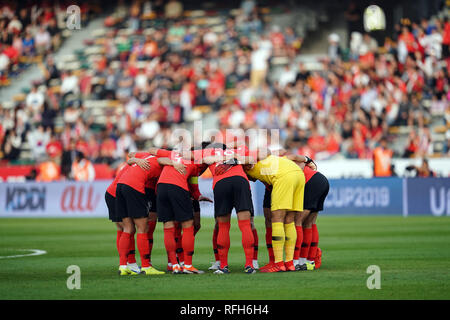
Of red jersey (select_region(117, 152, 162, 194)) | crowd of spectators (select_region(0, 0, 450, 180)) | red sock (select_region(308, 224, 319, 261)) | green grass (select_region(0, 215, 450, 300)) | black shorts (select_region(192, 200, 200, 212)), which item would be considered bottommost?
green grass (select_region(0, 215, 450, 300))

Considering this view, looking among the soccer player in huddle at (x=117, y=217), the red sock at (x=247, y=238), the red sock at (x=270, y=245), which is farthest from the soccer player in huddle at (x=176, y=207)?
the red sock at (x=270, y=245)

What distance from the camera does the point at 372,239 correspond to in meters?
19.0

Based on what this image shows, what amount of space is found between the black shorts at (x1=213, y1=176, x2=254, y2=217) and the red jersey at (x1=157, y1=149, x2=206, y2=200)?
49 centimetres

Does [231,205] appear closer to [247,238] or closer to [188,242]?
[247,238]

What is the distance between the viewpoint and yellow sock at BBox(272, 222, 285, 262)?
40.0 feet

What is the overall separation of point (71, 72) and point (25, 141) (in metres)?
4.63

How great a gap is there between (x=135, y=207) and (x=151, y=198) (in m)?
0.64

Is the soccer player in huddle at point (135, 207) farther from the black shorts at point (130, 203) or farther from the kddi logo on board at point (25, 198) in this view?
the kddi logo on board at point (25, 198)

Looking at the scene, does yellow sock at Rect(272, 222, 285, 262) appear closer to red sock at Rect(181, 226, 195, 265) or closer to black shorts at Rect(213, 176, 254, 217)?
black shorts at Rect(213, 176, 254, 217)

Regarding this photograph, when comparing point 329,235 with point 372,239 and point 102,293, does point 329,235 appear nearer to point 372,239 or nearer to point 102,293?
point 372,239

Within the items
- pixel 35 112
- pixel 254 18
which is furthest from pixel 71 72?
pixel 254 18

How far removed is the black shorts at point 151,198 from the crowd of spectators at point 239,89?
54.4 ft

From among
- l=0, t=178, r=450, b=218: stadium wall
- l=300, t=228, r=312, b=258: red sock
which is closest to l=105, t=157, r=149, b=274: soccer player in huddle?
l=300, t=228, r=312, b=258: red sock

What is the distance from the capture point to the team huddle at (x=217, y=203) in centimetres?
1212
